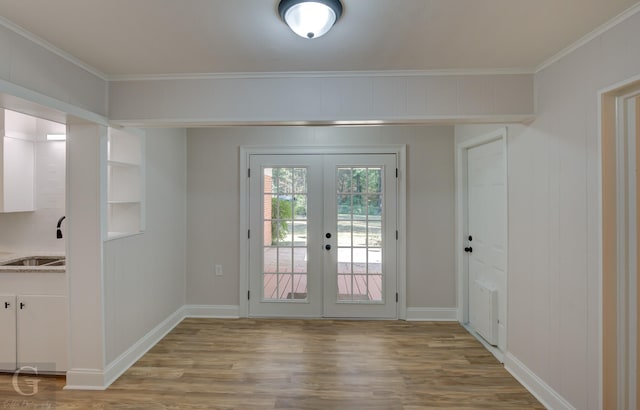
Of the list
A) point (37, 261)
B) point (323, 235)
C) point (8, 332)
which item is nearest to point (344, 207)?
point (323, 235)

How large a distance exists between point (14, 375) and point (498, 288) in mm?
4147

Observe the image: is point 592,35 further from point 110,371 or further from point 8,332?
point 8,332

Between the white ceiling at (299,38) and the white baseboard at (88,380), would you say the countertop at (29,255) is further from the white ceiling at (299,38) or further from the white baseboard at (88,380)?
the white ceiling at (299,38)

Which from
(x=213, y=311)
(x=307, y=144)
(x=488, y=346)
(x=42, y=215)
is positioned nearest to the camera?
(x=488, y=346)

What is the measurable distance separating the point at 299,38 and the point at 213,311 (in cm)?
324

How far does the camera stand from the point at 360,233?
3836mm

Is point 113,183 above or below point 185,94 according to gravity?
below

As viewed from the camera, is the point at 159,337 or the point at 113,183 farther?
the point at 159,337

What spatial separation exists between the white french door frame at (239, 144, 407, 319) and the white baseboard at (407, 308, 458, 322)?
0.10 m

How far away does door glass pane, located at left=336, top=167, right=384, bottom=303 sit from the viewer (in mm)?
3822

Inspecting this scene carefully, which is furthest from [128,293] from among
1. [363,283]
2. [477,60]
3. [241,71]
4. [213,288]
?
[477,60]

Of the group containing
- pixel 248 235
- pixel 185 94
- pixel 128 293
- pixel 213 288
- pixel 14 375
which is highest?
pixel 185 94

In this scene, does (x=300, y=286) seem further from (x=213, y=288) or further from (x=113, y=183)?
(x=113, y=183)

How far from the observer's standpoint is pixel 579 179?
6.50 feet
